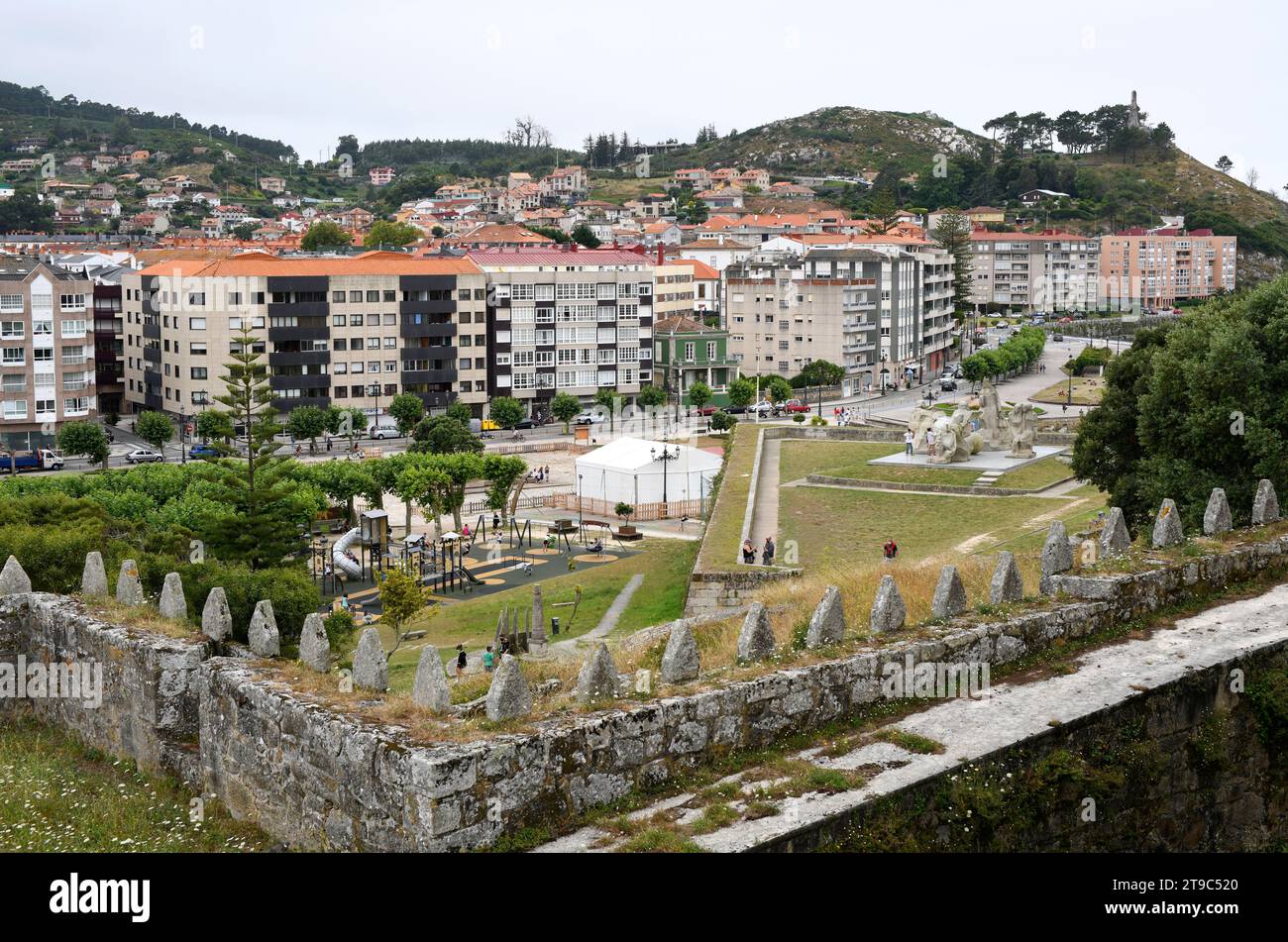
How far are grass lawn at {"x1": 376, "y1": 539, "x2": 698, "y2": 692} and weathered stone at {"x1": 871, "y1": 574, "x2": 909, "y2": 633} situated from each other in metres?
17.7

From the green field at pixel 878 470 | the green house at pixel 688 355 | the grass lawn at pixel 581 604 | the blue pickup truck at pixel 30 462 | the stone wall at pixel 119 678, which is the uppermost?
the green house at pixel 688 355

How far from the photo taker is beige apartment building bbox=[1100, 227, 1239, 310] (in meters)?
164

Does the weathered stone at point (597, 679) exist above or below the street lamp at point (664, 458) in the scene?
above

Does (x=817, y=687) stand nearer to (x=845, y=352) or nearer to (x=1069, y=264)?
(x=845, y=352)

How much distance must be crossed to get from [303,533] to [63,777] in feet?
110

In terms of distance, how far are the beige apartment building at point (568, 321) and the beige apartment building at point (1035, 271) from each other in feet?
248

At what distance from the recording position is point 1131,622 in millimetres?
14984

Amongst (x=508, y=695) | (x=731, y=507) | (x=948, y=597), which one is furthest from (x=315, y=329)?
(x=508, y=695)

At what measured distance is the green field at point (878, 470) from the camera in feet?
147

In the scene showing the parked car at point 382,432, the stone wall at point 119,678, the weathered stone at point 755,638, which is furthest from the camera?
the parked car at point 382,432

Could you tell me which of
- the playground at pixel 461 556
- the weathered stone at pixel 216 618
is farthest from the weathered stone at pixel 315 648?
the playground at pixel 461 556

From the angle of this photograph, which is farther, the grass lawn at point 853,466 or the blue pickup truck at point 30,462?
the blue pickup truck at point 30,462

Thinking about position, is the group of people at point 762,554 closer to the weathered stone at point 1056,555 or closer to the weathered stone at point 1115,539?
the weathered stone at point 1115,539
